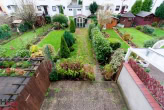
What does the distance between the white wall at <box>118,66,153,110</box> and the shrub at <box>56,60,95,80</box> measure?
1.78 metres

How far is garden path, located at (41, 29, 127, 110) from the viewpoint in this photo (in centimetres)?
374

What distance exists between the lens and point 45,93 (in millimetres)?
4168

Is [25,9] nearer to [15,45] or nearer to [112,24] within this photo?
[15,45]

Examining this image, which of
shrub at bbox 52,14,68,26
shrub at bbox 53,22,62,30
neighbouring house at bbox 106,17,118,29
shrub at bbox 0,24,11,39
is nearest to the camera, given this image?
shrub at bbox 0,24,11,39

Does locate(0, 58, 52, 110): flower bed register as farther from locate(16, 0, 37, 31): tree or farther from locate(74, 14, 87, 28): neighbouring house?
locate(74, 14, 87, 28): neighbouring house

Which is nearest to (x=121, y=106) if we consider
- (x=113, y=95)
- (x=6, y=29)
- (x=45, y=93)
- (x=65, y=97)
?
(x=113, y=95)

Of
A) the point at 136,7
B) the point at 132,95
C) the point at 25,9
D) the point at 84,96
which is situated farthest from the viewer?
the point at 136,7

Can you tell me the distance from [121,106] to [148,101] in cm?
159

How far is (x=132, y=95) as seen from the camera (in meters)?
3.38

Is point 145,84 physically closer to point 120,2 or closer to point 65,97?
point 65,97

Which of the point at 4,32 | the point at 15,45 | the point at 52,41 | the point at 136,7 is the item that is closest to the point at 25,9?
the point at 4,32

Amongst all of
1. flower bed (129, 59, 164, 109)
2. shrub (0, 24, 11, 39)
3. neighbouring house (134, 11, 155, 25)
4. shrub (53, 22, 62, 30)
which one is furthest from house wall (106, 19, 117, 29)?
shrub (0, 24, 11, 39)

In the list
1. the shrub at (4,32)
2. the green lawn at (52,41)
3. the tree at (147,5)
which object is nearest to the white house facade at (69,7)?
the tree at (147,5)

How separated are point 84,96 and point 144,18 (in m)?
22.3
